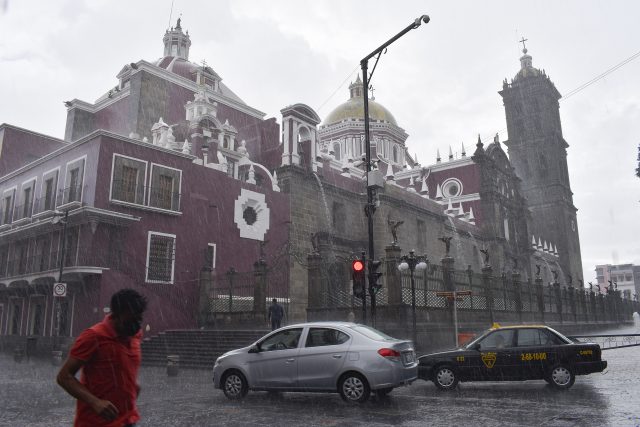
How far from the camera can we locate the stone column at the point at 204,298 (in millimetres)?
22453

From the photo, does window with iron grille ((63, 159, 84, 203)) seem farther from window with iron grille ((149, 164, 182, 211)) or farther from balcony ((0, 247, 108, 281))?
window with iron grille ((149, 164, 182, 211))

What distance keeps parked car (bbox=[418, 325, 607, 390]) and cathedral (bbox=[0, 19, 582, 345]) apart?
4.83m

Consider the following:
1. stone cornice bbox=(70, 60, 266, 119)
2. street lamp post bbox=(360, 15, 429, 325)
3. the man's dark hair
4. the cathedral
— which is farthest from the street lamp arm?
stone cornice bbox=(70, 60, 266, 119)

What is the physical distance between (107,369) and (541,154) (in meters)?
80.5

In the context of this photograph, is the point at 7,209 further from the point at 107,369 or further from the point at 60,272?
the point at 107,369

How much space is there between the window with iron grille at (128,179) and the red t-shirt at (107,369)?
19.5 metres

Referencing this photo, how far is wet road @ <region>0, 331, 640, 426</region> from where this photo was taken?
7.34 meters

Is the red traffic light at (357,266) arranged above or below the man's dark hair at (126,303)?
above

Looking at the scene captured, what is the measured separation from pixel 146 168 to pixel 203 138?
6201 millimetres

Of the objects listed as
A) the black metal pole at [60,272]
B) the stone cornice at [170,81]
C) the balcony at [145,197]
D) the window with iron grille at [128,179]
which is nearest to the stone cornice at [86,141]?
the window with iron grille at [128,179]

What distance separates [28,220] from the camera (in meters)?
24.8

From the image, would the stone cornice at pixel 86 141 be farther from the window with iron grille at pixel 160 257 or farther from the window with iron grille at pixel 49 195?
the window with iron grille at pixel 160 257

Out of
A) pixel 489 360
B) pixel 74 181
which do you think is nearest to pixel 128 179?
pixel 74 181

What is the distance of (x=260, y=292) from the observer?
2047 centimetres
